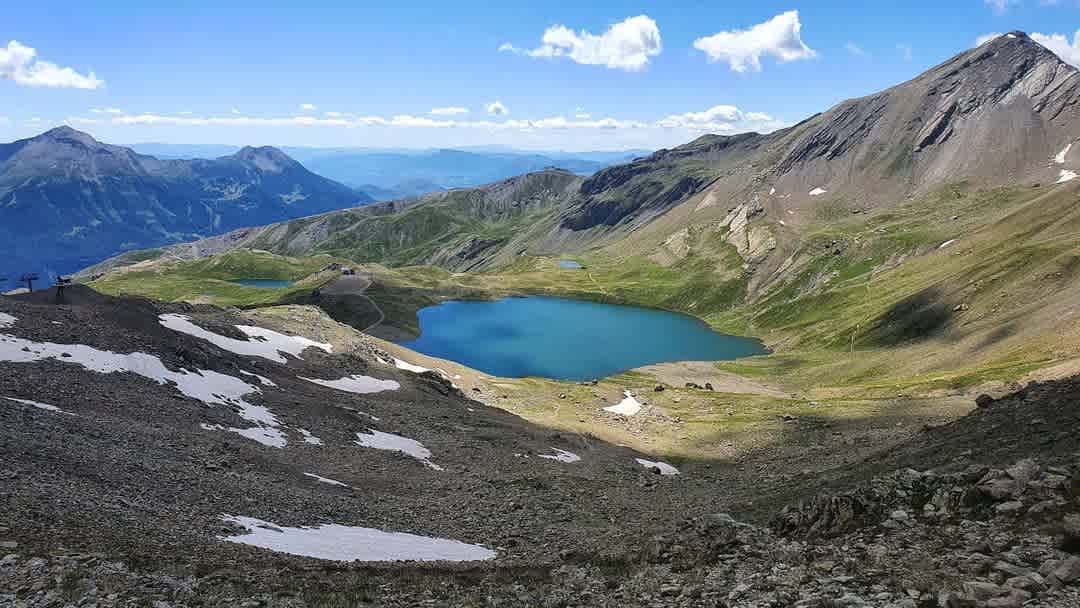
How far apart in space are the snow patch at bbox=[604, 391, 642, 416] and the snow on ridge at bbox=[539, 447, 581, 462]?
98.8 feet

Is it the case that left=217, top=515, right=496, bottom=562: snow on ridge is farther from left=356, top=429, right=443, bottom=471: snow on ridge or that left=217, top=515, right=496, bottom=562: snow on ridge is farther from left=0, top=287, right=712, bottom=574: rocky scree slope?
left=356, top=429, right=443, bottom=471: snow on ridge

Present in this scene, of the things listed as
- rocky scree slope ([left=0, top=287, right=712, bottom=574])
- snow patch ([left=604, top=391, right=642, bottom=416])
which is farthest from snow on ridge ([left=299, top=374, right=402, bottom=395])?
snow patch ([left=604, top=391, right=642, bottom=416])

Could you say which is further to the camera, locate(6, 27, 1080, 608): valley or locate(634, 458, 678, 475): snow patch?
locate(634, 458, 678, 475): snow patch

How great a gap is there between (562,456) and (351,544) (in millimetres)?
28694

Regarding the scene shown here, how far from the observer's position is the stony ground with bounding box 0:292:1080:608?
53.6 ft

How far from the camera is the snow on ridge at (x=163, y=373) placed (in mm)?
43094

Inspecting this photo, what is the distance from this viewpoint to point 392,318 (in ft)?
650

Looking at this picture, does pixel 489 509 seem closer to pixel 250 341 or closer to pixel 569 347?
pixel 250 341

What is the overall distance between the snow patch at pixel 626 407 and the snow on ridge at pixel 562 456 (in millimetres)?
30107

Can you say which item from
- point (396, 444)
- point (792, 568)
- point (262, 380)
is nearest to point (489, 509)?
point (396, 444)

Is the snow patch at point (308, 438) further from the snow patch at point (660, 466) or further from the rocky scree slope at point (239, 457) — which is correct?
the snow patch at point (660, 466)

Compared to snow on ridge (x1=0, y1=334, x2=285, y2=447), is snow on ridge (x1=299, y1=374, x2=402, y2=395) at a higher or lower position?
lower

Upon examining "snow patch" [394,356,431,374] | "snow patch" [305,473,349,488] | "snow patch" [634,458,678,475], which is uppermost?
"snow patch" [305,473,349,488]

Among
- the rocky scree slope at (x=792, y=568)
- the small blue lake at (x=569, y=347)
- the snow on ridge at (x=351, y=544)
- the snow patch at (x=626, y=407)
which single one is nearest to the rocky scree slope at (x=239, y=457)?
the snow on ridge at (x=351, y=544)
